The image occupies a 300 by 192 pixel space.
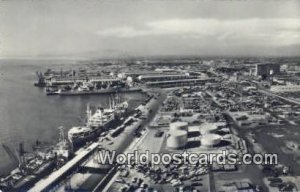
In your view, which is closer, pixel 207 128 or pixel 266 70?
pixel 207 128

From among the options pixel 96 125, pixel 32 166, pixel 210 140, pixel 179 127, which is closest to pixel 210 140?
pixel 210 140

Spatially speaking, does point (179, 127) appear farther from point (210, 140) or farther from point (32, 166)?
point (32, 166)

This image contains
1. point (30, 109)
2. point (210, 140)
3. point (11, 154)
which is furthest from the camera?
point (30, 109)

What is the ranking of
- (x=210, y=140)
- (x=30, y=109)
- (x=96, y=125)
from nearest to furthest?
(x=210, y=140)
(x=96, y=125)
(x=30, y=109)

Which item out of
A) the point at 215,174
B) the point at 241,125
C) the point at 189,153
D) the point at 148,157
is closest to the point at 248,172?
the point at 215,174

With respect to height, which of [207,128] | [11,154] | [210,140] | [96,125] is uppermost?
[207,128]

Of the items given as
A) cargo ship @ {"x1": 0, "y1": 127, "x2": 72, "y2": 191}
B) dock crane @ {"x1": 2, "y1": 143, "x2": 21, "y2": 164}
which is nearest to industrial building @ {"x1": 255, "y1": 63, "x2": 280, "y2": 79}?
cargo ship @ {"x1": 0, "y1": 127, "x2": 72, "y2": 191}

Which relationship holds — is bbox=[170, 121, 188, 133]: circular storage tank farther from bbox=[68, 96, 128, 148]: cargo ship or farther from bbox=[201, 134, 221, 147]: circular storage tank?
bbox=[68, 96, 128, 148]: cargo ship
